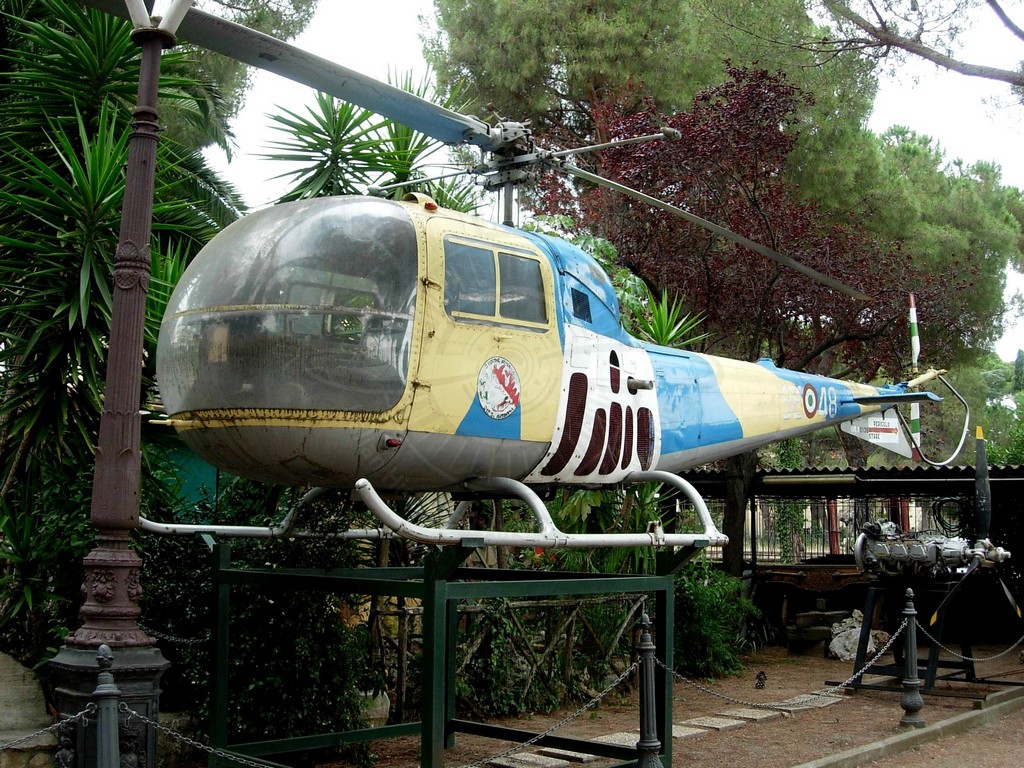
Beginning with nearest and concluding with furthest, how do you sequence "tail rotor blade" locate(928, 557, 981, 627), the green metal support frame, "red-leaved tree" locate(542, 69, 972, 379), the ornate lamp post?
the ornate lamp post
the green metal support frame
"tail rotor blade" locate(928, 557, 981, 627)
"red-leaved tree" locate(542, 69, 972, 379)

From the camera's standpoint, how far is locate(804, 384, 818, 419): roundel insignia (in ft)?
31.2

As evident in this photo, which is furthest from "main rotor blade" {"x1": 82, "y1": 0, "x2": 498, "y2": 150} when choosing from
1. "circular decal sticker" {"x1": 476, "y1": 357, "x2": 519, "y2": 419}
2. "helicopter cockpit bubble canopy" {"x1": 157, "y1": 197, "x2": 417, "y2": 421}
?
"circular decal sticker" {"x1": 476, "y1": 357, "x2": 519, "y2": 419}

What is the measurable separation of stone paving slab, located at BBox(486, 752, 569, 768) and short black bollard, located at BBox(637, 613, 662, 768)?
1.73 meters

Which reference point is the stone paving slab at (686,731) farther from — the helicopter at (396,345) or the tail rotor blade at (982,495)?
the tail rotor blade at (982,495)

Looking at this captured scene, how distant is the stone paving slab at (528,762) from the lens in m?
7.96

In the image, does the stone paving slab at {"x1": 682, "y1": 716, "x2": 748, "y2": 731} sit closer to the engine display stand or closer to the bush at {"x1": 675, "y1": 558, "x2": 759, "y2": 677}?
the engine display stand

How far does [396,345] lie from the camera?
5.39 meters

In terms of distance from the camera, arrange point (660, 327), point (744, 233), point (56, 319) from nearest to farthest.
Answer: point (56, 319) < point (660, 327) < point (744, 233)

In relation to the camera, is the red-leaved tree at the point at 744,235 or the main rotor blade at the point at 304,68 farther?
the red-leaved tree at the point at 744,235

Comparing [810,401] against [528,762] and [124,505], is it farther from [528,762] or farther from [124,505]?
[124,505]

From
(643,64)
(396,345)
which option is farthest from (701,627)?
(643,64)

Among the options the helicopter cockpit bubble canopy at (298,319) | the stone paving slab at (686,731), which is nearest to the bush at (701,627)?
the stone paving slab at (686,731)

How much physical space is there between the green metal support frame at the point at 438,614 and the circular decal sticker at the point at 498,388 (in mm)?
848

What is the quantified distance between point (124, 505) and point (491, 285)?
7.69 ft
